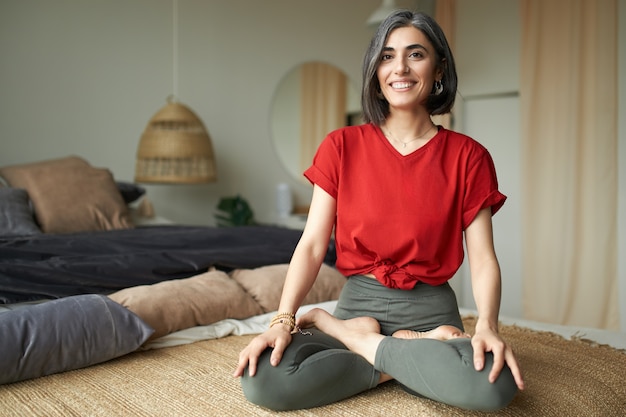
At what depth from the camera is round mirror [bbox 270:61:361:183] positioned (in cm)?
475

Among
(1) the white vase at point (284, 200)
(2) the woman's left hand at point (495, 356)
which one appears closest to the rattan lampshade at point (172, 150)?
(1) the white vase at point (284, 200)

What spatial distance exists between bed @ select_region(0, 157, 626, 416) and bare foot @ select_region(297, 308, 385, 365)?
10cm

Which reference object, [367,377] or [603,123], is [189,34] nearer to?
[603,123]

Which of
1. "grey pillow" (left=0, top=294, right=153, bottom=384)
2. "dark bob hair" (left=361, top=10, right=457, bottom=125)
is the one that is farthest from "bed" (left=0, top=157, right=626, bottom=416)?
"dark bob hair" (left=361, top=10, right=457, bottom=125)

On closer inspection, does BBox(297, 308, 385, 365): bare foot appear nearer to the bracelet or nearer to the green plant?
the bracelet

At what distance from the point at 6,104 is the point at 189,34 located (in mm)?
1262

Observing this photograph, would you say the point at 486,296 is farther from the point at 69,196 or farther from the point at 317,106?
the point at 317,106

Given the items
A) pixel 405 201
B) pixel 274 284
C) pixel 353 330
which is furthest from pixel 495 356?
pixel 274 284

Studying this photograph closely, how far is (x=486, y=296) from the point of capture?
142 cm

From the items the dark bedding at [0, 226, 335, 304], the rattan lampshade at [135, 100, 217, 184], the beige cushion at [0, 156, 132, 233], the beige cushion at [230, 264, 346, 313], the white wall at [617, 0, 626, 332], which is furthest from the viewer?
the rattan lampshade at [135, 100, 217, 184]

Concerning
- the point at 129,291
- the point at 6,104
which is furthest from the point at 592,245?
the point at 6,104

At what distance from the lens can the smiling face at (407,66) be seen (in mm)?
1515

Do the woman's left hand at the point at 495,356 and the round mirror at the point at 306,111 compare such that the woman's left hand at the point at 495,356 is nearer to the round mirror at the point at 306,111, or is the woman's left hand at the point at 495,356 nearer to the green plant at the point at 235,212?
the green plant at the point at 235,212

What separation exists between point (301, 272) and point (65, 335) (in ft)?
2.03
